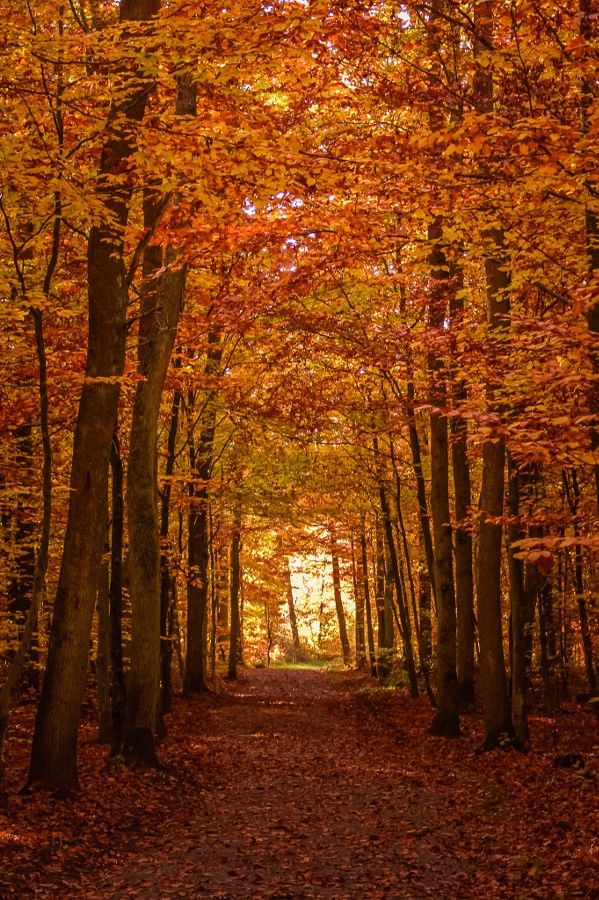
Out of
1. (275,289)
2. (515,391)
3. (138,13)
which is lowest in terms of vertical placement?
(515,391)

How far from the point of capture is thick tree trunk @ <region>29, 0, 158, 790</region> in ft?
31.0

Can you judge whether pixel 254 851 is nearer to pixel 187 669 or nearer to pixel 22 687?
pixel 22 687

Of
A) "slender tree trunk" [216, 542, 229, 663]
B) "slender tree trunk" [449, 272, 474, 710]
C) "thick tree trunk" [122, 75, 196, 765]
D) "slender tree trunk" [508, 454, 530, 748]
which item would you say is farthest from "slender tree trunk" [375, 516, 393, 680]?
"thick tree trunk" [122, 75, 196, 765]

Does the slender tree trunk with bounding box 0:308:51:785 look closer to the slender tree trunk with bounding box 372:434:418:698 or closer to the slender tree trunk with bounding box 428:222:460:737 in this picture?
the slender tree trunk with bounding box 428:222:460:737

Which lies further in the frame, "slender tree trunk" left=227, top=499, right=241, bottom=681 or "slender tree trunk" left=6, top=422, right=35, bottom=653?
"slender tree trunk" left=227, top=499, right=241, bottom=681

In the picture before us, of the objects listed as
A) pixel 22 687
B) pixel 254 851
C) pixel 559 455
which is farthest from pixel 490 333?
pixel 22 687

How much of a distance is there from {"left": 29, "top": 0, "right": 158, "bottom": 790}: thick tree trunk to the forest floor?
28.7 inches

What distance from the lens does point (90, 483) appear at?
9883 mm

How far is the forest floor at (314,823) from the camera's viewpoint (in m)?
7.09

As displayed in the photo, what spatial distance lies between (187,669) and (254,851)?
1455 centimetres

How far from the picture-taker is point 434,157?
969cm

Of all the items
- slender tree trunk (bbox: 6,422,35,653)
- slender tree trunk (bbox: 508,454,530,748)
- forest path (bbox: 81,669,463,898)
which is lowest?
forest path (bbox: 81,669,463,898)

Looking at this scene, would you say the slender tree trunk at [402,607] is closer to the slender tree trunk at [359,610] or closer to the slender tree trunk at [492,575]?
the slender tree trunk at [492,575]

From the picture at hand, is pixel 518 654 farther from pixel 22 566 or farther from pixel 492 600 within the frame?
pixel 22 566
